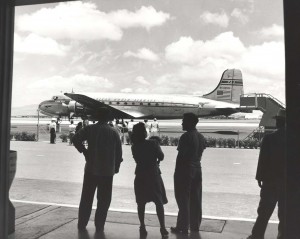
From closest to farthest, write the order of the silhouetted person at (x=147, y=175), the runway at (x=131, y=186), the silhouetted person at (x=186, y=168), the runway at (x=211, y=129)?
the silhouetted person at (x=147, y=175)
the silhouetted person at (x=186, y=168)
the runway at (x=131, y=186)
the runway at (x=211, y=129)

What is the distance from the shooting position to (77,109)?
28.5 meters

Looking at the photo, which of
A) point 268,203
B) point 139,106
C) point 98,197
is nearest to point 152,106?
point 139,106

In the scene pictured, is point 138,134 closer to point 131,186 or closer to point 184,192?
point 184,192

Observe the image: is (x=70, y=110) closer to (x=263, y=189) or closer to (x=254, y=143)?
(x=254, y=143)

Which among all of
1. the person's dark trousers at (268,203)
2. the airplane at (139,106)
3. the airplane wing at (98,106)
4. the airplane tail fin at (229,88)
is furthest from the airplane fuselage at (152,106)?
the person's dark trousers at (268,203)

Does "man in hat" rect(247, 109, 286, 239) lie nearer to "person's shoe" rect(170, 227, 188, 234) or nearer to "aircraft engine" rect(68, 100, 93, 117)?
"person's shoe" rect(170, 227, 188, 234)

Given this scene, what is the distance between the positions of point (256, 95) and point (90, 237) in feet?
59.9

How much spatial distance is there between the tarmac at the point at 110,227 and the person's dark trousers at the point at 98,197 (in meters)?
0.14

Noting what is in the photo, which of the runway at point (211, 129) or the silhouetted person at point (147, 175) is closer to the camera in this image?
the silhouetted person at point (147, 175)

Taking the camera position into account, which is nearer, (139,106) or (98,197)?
(98,197)

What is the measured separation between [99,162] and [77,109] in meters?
25.3

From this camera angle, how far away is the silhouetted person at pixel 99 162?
3.94m

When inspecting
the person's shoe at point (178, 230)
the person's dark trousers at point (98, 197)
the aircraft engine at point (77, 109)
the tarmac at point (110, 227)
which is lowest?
the tarmac at point (110, 227)

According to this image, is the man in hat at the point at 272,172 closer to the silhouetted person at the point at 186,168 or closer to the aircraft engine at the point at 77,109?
the silhouetted person at the point at 186,168
